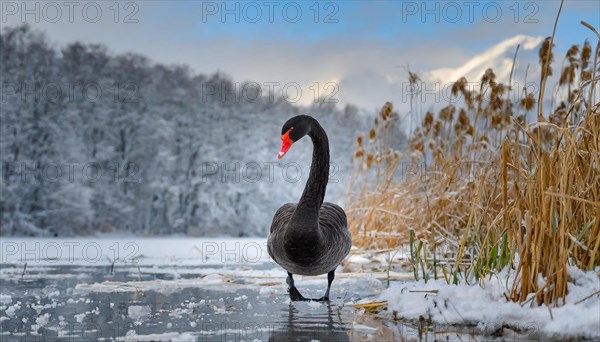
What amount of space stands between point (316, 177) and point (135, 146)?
27.4 metres

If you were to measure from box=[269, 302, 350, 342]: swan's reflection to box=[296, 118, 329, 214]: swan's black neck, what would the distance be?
0.87 metres

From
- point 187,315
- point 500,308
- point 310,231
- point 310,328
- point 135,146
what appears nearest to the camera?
point 500,308

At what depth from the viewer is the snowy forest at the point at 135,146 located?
90.0ft

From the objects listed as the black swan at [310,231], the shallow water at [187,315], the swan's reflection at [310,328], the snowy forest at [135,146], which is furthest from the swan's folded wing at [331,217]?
the snowy forest at [135,146]

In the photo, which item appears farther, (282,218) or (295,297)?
(282,218)

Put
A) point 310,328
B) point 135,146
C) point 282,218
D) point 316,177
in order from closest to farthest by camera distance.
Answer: point 310,328, point 316,177, point 282,218, point 135,146

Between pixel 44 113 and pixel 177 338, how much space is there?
28.4 meters

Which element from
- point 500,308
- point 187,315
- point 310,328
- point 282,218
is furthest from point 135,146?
point 500,308

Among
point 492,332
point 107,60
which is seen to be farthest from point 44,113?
point 492,332

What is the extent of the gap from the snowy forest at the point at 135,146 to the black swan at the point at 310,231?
22.3m

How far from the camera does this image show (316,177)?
446 centimetres

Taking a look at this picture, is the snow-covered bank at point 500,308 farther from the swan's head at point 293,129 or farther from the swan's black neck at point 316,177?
the swan's head at point 293,129

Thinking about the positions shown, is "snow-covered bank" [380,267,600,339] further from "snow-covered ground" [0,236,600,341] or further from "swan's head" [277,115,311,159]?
"swan's head" [277,115,311,159]

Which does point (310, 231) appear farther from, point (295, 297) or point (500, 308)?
point (500, 308)
